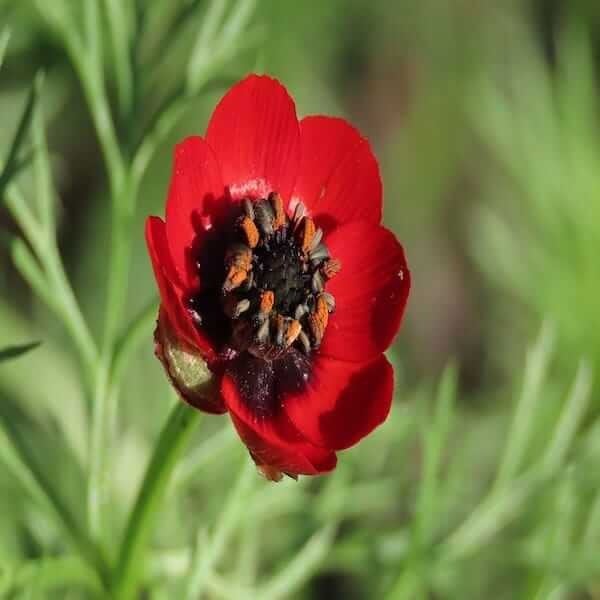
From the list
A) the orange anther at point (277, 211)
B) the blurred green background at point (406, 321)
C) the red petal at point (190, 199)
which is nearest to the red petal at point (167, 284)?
the red petal at point (190, 199)

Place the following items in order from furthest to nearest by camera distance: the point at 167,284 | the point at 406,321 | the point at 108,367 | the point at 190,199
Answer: the point at 406,321 < the point at 108,367 < the point at 190,199 < the point at 167,284

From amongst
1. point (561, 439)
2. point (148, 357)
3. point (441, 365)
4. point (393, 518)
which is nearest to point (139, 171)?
point (561, 439)

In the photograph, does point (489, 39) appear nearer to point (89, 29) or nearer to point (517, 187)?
point (517, 187)

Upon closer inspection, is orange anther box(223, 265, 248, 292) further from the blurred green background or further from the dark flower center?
the blurred green background

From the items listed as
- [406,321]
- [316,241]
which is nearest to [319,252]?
[316,241]

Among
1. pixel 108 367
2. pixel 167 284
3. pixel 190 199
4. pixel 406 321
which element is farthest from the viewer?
pixel 406 321

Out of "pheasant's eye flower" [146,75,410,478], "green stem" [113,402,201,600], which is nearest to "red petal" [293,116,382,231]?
"pheasant's eye flower" [146,75,410,478]

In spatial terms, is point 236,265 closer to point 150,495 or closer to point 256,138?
point 256,138
